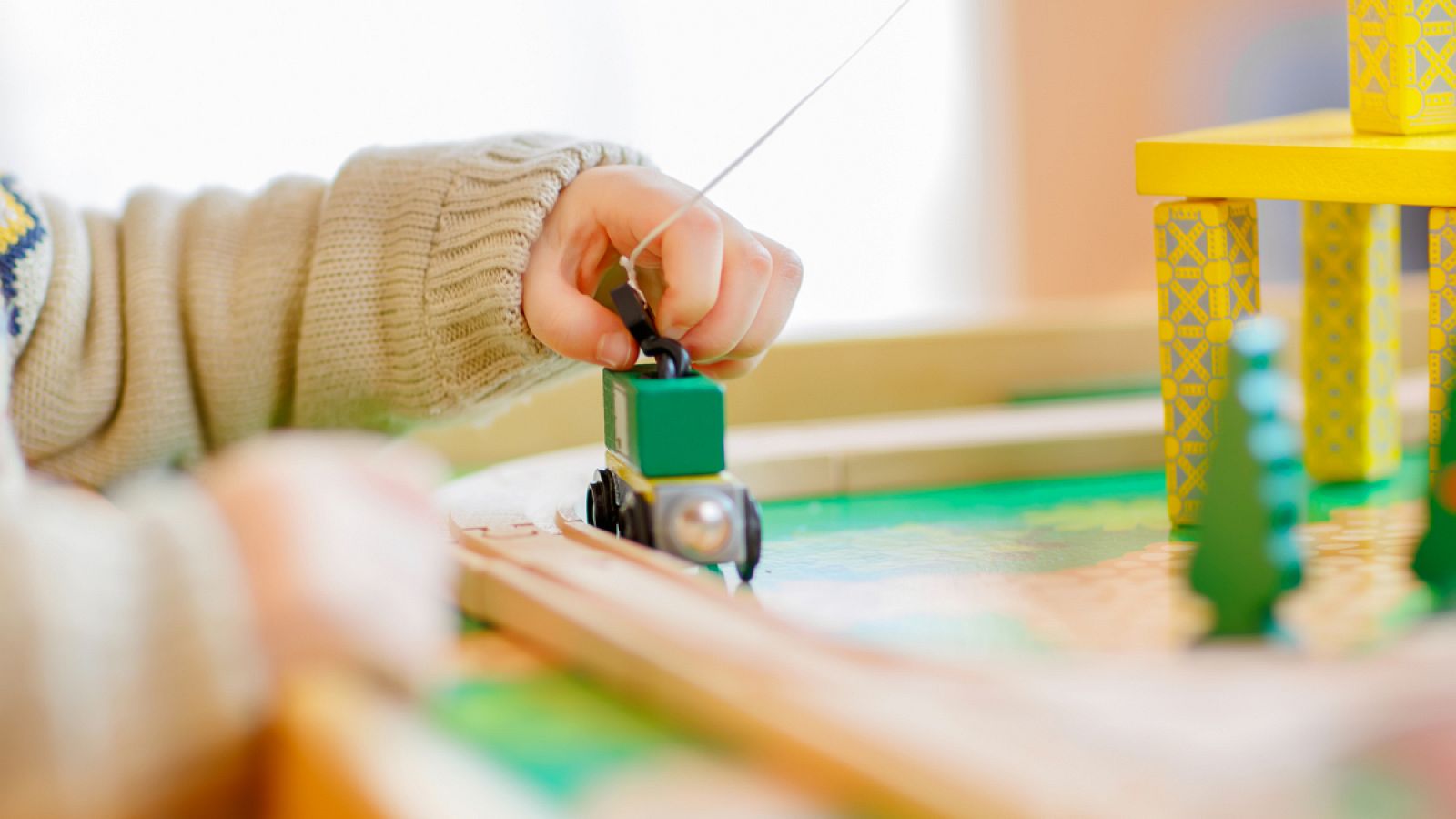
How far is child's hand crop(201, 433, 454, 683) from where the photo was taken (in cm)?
34

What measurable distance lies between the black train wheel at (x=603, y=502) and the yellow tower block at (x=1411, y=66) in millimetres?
325

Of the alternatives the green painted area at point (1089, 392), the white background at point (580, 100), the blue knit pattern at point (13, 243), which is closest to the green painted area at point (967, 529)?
the green painted area at point (1089, 392)

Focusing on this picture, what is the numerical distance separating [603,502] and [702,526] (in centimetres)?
9

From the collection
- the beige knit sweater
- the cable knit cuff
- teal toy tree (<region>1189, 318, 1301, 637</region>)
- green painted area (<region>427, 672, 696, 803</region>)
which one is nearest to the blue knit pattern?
the beige knit sweater

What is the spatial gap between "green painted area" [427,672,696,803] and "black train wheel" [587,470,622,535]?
0.65 feet

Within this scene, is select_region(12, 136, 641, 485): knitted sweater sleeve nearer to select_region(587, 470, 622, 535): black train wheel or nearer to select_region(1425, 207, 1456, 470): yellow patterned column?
select_region(587, 470, 622, 535): black train wheel

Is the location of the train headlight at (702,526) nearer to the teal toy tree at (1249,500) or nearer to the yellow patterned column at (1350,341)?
the teal toy tree at (1249,500)

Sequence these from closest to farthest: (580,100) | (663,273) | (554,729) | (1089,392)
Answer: (554,729)
(663,273)
(1089,392)
(580,100)

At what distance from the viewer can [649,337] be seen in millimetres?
633

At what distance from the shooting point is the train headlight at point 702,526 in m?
0.52

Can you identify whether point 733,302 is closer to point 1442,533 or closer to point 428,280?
point 428,280

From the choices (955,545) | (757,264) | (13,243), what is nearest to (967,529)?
(955,545)

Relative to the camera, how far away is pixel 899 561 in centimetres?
58

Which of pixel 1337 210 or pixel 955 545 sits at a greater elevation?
pixel 1337 210
